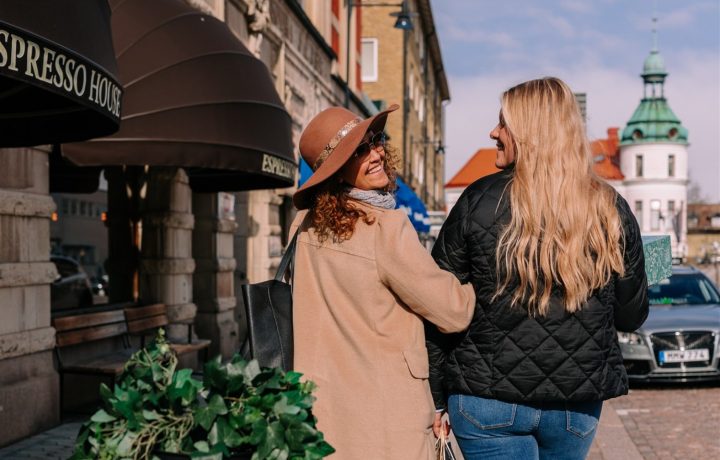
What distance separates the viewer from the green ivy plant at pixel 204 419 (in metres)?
2.27

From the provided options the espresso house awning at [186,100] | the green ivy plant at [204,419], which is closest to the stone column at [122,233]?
the espresso house awning at [186,100]

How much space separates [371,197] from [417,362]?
0.58 metres

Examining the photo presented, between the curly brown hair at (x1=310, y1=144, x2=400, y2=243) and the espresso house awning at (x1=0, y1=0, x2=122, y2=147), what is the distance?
1.94 metres

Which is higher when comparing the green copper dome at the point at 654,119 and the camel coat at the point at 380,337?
the green copper dome at the point at 654,119

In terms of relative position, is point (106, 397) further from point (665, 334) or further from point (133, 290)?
point (665, 334)

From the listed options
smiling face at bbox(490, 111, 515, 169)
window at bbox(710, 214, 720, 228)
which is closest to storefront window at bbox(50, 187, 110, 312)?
smiling face at bbox(490, 111, 515, 169)

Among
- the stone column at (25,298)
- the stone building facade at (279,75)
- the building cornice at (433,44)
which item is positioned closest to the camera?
A: the stone column at (25,298)

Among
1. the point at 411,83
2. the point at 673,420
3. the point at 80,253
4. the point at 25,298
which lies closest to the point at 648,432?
the point at 673,420

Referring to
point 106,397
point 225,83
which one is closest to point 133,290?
point 225,83

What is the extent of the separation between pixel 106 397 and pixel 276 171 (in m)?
7.63

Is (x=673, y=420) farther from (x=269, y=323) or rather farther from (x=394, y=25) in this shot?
(x=394, y=25)

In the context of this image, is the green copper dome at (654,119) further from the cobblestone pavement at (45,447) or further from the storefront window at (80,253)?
the cobblestone pavement at (45,447)

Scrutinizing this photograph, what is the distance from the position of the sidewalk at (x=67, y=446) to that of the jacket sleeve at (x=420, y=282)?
4.61 meters

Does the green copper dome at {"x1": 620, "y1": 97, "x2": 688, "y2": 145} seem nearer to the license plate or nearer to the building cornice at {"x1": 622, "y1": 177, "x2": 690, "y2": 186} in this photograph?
the building cornice at {"x1": 622, "y1": 177, "x2": 690, "y2": 186}
